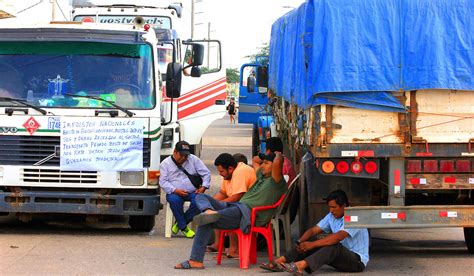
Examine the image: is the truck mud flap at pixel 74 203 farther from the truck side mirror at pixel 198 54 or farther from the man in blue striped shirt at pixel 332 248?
the man in blue striped shirt at pixel 332 248

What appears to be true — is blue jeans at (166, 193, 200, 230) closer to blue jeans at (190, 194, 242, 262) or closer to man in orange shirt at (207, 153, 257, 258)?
man in orange shirt at (207, 153, 257, 258)

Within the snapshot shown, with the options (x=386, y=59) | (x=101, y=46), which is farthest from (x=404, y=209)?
(x=101, y=46)

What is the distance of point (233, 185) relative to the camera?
10.6m

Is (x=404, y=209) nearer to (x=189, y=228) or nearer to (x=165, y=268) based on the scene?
(x=165, y=268)

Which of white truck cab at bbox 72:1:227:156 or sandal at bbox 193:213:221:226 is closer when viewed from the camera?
sandal at bbox 193:213:221:226

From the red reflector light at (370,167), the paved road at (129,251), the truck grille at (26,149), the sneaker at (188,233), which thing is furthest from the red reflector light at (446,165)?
the truck grille at (26,149)

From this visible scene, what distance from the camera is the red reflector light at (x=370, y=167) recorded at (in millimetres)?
9000

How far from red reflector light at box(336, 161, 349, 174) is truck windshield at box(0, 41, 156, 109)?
11.6 ft

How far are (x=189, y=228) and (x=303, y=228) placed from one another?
2.24 meters

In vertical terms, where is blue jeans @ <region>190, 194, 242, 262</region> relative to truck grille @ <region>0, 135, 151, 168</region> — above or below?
below

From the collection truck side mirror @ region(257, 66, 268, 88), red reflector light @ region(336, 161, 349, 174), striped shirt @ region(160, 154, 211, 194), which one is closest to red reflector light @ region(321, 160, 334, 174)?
red reflector light @ region(336, 161, 349, 174)

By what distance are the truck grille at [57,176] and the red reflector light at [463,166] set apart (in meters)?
4.63

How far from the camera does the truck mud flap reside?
11.6 meters

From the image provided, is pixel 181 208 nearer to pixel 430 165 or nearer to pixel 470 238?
pixel 470 238
